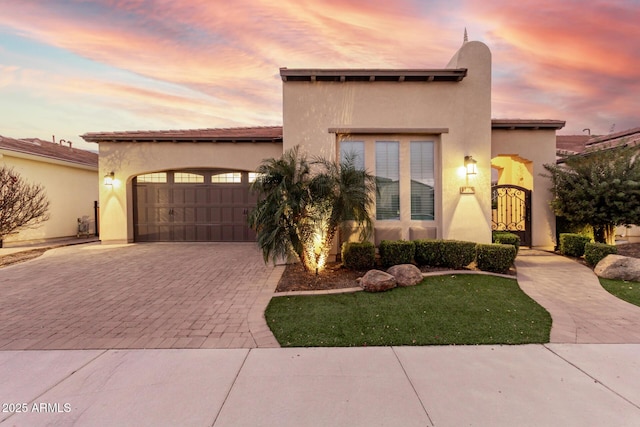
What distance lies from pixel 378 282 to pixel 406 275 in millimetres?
722

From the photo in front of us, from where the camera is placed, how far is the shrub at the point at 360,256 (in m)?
6.37

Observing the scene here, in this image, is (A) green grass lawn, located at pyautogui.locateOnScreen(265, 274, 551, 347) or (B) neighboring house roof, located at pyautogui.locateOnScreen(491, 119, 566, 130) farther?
(B) neighboring house roof, located at pyautogui.locateOnScreen(491, 119, 566, 130)

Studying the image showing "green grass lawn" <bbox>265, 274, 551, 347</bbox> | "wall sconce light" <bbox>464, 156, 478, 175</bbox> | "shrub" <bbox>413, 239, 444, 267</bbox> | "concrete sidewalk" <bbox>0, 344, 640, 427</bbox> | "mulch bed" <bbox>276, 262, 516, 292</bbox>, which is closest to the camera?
"concrete sidewalk" <bbox>0, 344, 640, 427</bbox>

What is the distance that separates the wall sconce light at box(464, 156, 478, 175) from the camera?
24.3 feet

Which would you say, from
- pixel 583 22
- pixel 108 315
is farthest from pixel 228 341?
pixel 583 22

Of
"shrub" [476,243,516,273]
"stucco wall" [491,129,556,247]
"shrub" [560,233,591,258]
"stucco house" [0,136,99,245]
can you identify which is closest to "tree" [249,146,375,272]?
"shrub" [476,243,516,273]

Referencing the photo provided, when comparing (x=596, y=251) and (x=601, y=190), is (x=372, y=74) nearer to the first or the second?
(x=601, y=190)

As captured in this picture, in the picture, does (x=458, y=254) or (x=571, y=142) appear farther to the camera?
(x=571, y=142)

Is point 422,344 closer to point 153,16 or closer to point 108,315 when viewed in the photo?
point 108,315

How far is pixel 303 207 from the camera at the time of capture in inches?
230

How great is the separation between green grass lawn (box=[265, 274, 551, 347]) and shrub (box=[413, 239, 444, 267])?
1113 mm

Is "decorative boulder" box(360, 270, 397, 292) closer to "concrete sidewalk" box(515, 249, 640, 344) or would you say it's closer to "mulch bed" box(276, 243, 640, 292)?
"mulch bed" box(276, 243, 640, 292)

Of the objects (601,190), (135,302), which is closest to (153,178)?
(135,302)

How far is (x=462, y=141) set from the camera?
7520mm
